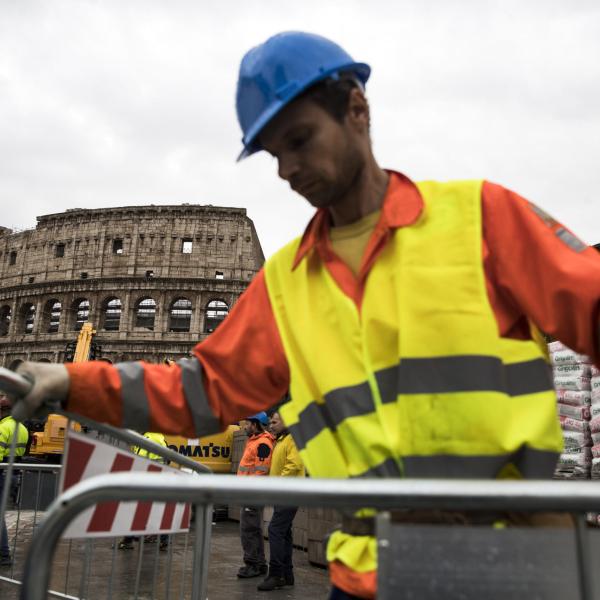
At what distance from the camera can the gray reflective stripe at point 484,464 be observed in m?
1.33

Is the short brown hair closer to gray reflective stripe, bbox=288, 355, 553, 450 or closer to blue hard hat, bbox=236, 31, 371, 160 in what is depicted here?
blue hard hat, bbox=236, 31, 371, 160

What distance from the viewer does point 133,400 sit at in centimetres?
174

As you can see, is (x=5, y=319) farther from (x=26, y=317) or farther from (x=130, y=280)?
(x=130, y=280)

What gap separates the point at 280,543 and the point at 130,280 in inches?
1854

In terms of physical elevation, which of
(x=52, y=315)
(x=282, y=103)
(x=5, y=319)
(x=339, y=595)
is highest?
(x=52, y=315)

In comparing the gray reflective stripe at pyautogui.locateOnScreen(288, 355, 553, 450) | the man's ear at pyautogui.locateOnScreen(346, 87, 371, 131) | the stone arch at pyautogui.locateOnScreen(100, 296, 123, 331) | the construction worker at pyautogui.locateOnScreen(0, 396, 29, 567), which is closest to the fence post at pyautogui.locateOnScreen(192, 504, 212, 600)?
the gray reflective stripe at pyautogui.locateOnScreen(288, 355, 553, 450)

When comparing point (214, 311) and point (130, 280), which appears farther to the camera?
point (214, 311)

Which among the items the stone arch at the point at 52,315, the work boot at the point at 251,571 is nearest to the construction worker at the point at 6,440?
the work boot at the point at 251,571

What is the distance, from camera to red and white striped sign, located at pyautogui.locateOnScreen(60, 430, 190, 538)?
1775 mm

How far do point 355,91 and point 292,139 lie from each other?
22 centimetres

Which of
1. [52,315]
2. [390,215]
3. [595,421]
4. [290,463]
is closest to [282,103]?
[390,215]

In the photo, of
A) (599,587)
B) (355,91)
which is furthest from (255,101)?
(599,587)

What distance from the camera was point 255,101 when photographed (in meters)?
1.60

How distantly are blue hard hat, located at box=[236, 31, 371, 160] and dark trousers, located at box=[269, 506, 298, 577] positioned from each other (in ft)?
19.7
